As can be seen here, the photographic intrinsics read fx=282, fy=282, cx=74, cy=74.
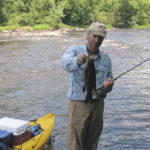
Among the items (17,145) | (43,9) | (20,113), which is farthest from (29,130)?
(43,9)

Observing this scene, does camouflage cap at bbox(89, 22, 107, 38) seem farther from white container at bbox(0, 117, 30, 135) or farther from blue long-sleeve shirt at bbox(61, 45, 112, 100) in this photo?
white container at bbox(0, 117, 30, 135)

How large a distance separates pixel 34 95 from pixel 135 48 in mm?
13754

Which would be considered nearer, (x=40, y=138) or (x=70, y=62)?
(x=70, y=62)

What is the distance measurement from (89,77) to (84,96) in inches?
21.6

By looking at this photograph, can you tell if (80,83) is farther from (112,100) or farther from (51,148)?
(112,100)

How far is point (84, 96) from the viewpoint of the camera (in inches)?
147

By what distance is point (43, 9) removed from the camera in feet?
167

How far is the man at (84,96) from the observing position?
3623mm

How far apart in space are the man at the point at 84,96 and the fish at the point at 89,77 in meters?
0.22

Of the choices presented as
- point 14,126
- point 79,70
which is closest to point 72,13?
point 14,126

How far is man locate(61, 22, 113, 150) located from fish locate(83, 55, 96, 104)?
0.22 m

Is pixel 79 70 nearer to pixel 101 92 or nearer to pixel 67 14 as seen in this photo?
pixel 101 92

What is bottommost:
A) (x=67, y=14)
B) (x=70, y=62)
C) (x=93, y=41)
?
(x=70, y=62)

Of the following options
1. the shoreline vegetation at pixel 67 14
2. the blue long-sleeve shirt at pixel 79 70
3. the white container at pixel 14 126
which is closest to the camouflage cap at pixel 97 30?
the blue long-sleeve shirt at pixel 79 70
